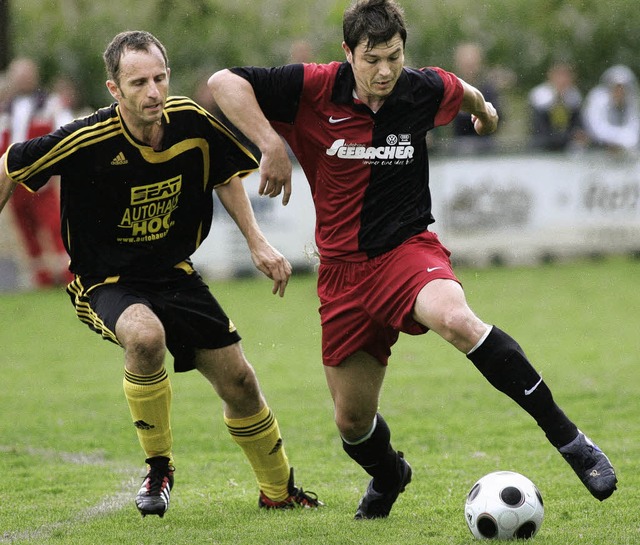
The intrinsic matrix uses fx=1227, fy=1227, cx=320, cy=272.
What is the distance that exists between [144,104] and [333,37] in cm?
1840

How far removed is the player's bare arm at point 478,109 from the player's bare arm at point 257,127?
3.22 ft

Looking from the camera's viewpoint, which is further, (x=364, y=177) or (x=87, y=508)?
(x=87, y=508)

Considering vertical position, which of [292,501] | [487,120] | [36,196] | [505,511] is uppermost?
[487,120]

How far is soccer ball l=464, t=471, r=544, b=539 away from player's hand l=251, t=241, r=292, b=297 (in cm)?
134

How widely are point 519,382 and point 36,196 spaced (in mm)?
11656

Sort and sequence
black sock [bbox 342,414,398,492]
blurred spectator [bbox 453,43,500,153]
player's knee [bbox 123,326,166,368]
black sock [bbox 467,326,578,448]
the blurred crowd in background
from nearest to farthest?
1. black sock [bbox 467,326,578,448]
2. player's knee [bbox 123,326,166,368]
3. black sock [bbox 342,414,398,492]
4. the blurred crowd in background
5. blurred spectator [bbox 453,43,500,153]

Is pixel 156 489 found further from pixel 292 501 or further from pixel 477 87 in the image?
pixel 477 87

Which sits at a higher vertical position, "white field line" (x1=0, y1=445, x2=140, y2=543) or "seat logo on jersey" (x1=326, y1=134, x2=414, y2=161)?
"seat logo on jersey" (x1=326, y1=134, x2=414, y2=161)

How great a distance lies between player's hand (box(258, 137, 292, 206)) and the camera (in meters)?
5.37

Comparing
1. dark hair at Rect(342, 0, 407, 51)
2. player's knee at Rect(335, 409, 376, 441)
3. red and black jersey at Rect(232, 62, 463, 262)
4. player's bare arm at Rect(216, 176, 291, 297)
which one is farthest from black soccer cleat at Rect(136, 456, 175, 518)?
dark hair at Rect(342, 0, 407, 51)

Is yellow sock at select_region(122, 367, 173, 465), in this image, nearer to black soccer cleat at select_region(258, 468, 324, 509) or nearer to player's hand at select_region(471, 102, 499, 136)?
black soccer cleat at select_region(258, 468, 324, 509)

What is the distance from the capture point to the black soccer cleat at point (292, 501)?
6188 millimetres

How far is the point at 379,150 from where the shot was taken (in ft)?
18.5

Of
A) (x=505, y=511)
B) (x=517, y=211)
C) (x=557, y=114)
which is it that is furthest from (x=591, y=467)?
(x=557, y=114)
